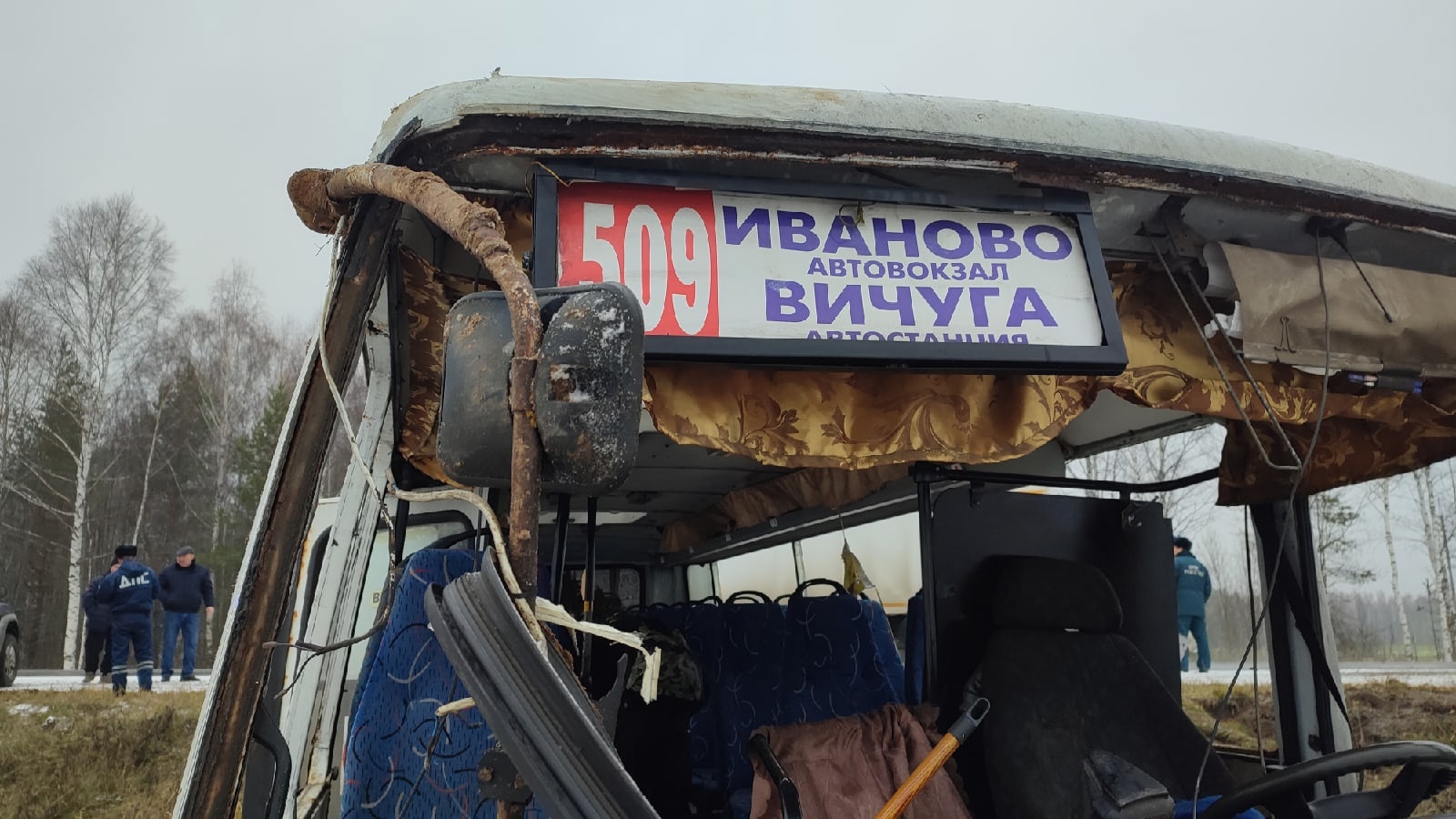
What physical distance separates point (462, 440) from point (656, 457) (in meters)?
3.12

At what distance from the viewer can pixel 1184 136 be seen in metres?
2.00

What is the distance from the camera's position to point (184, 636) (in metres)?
12.5

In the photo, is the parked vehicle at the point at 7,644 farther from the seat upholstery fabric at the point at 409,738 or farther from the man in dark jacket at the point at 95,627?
the seat upholstery fabric at the point at 409,738

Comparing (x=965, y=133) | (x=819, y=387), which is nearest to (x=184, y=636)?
(x=819, y=387)

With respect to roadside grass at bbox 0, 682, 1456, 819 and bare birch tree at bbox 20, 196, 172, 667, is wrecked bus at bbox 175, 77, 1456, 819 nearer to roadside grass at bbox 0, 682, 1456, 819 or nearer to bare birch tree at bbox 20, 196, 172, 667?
roadside grass at bbox 0, 682, 1456, 819

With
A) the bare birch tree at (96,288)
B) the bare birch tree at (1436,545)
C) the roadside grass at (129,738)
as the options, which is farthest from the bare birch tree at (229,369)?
the bare birch tree at (1436,545)

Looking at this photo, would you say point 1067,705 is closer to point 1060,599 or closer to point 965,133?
point 1060,599

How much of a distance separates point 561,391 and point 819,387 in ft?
4.40

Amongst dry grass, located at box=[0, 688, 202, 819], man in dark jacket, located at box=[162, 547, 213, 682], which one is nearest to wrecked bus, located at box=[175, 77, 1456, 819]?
dry grass, located at box=[0, 688, 202, 819]

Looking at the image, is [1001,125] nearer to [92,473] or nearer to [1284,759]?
[1284,759]

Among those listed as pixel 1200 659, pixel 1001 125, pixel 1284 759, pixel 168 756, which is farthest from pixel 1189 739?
pixel 1200 659

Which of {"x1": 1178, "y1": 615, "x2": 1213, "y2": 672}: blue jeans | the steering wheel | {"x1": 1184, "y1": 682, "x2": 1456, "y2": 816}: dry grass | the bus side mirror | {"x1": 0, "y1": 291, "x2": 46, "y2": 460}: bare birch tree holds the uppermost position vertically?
{"x1": 0, "y1": 291, "x2": 46, "y2": 460}: bare birch tree

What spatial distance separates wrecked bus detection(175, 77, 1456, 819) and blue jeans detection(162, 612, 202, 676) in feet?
34.8

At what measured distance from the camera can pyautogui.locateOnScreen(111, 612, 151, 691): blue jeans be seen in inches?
413
